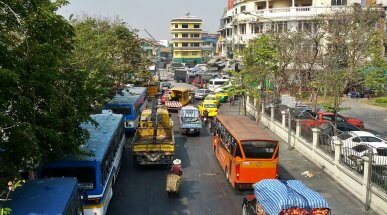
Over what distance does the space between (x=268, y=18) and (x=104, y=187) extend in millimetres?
44374

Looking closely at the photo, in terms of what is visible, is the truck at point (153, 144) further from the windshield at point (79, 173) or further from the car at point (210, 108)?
the car at point (210, 108)

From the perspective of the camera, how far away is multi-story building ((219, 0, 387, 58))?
5189 cm

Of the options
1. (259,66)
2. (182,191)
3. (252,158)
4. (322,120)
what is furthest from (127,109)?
(252,158)

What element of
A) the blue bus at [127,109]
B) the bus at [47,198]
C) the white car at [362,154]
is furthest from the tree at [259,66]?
the bus at [47,198]

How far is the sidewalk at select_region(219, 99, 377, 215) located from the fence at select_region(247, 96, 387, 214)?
0.89 ft

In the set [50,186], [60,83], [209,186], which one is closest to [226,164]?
[209,186]

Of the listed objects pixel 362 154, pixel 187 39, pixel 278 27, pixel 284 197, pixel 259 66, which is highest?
pixel 187 39

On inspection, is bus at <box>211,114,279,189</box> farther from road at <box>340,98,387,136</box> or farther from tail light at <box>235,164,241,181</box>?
road at <box>340,98,387,136</box>

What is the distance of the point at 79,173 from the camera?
572 inches

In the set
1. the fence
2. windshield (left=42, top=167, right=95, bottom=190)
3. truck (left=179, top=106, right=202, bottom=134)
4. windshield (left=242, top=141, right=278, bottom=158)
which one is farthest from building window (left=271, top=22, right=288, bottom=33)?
windshield (left=42, top=167, right=95, bottom=190)

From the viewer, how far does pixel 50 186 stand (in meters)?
11.5

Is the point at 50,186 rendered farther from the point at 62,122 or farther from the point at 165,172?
the point at 165,172

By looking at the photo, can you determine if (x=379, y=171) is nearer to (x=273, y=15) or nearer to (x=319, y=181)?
(x=319, y=181)

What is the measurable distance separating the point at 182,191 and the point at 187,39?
349ft
